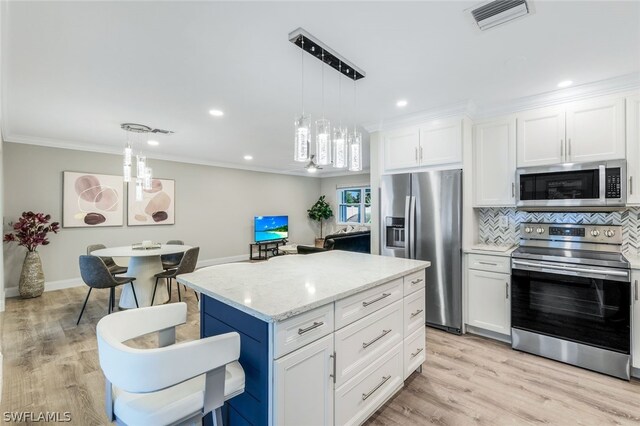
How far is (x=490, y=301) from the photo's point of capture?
297 centimetres

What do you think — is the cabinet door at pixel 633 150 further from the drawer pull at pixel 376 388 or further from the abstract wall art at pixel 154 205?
the abstract wall art at pixel 154 205

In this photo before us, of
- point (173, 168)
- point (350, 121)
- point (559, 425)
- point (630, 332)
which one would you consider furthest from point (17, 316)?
point (630, 332)

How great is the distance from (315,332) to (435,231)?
2294mm

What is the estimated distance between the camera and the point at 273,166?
7.43m

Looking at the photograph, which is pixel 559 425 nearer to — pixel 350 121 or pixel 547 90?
pixel 547 90

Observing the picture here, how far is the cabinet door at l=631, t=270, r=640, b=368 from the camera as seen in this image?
2.26 meters

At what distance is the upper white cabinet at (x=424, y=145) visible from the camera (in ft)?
10.5

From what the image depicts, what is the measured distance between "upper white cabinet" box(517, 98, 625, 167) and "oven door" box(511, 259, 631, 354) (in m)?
1.10

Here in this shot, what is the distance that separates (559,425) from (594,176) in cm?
210

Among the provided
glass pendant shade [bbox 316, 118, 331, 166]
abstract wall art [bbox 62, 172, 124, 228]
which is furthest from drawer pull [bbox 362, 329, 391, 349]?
abstract wall art [bbox 62, 172, 124, 228]

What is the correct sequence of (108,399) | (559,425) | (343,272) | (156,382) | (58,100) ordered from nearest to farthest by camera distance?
(156,382), (108,399), (559,425), (343,272), (58,100)

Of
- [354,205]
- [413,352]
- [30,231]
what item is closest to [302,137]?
[413,352]

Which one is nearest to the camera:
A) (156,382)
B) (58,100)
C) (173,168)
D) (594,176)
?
(156,382)

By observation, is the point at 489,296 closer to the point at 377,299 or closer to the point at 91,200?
the point at 377,299
